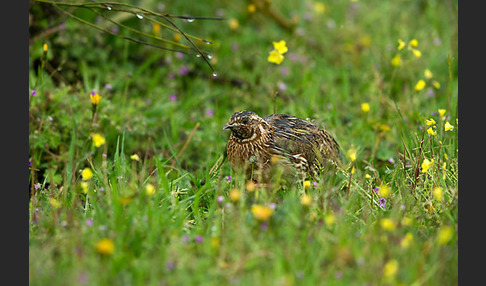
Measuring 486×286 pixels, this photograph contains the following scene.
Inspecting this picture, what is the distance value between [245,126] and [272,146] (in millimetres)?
276

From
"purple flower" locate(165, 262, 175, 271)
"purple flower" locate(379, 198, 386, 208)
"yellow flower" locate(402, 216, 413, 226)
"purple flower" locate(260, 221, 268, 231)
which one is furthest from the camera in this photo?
"purple flower" locate(379, 198, 386, 208)

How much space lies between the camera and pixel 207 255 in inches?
131

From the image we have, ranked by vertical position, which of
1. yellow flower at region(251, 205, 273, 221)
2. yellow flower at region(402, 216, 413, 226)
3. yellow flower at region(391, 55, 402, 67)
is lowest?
yellow flower at region(402, 216, 413, 226)

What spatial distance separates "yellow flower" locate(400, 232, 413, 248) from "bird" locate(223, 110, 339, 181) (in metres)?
1.19

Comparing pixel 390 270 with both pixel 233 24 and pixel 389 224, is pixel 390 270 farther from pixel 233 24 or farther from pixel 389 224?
pixel 233 24

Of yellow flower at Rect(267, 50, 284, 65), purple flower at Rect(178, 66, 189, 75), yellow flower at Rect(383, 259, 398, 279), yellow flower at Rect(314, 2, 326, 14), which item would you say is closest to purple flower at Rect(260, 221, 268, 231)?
yellow flower at Rect(383, 259, 398, 279)

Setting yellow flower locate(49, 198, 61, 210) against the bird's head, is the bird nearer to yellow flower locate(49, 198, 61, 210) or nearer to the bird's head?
the bird's head

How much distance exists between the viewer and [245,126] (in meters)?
4.63

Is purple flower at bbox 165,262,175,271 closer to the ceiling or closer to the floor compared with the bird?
closer to the floor

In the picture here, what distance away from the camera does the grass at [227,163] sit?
3240 millimetres

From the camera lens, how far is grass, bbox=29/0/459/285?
10.6ft

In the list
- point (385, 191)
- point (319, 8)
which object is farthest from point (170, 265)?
point (319, 8)

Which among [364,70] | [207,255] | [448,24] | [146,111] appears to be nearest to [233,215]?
[207,255]

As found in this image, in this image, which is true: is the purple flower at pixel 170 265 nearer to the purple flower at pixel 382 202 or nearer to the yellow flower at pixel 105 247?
the yellow flower at pixel 105 247
